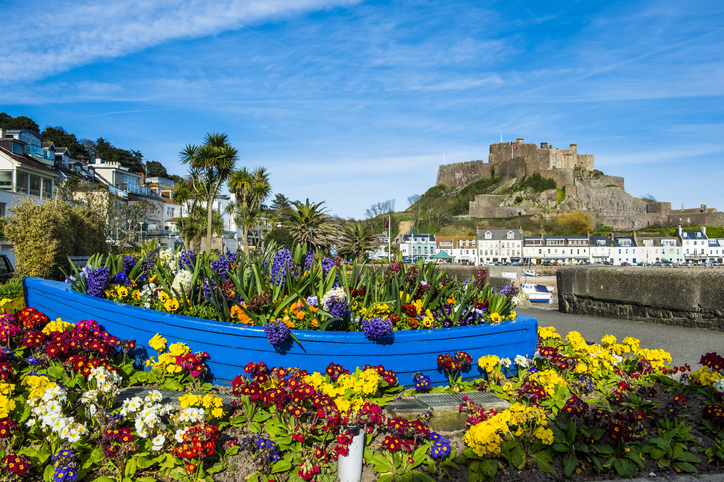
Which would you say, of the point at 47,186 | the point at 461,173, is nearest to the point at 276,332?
the point at 47,186

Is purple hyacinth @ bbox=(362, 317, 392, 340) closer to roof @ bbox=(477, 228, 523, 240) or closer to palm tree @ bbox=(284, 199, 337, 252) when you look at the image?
palm tree @ bbox=(284, 199, 337, 252)

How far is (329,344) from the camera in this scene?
10.6 ft

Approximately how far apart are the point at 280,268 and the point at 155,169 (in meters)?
105

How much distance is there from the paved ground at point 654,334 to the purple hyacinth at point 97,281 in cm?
531

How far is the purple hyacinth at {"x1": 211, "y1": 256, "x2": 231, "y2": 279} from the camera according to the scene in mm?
4004

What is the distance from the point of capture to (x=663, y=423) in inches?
111

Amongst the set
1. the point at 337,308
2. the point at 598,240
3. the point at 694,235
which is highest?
the point at 694,235

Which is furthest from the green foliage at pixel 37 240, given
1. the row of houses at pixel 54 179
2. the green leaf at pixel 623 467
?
the green leaf at pixel 623 467

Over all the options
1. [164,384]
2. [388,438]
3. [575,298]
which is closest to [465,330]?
[388,438]

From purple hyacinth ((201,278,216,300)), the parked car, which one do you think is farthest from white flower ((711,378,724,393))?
the parked car

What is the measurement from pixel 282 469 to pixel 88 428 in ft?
4.04

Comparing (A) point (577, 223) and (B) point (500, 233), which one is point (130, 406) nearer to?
(B) point (500, 233)

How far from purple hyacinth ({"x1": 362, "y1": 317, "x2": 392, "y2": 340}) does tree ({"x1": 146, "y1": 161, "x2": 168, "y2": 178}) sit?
331 ft

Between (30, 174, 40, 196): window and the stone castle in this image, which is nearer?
(30, 174, 40, 196): window
